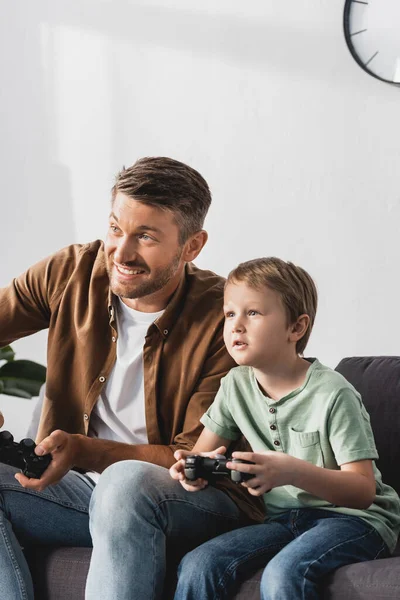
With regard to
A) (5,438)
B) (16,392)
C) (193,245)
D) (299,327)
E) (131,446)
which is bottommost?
(16,392)

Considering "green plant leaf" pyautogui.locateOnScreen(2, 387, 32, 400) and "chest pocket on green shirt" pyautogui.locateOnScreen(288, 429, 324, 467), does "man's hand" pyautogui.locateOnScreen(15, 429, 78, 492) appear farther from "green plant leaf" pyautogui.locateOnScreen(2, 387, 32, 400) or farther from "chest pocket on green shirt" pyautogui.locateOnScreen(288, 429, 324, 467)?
"green plant leaf" pyautogui.locateOnScreen(2, 387, 32, 400)

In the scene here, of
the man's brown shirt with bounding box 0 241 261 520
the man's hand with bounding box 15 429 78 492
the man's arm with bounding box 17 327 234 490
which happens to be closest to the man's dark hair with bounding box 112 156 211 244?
the man's brown shirt with bounding box 0 241 261 520

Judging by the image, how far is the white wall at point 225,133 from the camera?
3.07m

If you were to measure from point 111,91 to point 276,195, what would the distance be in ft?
2.42

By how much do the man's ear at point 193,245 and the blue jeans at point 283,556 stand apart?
0.60 meters

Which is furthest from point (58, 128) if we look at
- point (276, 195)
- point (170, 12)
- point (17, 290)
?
point (17, 290)

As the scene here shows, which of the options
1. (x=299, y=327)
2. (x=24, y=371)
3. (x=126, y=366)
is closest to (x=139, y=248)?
(x=126, y=366)

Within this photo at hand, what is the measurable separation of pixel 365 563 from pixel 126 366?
643mm

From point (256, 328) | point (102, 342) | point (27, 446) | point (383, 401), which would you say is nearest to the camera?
point (27, 446)

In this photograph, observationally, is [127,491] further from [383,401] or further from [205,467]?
[383,401]

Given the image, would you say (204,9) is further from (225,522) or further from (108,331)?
(225,522)

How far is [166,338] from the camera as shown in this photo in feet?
6.49

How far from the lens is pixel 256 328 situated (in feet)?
5.81

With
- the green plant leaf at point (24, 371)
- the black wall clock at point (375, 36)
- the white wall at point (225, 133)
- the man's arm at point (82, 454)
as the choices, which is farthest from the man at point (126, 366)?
the black wall clock at point (375, 36)
